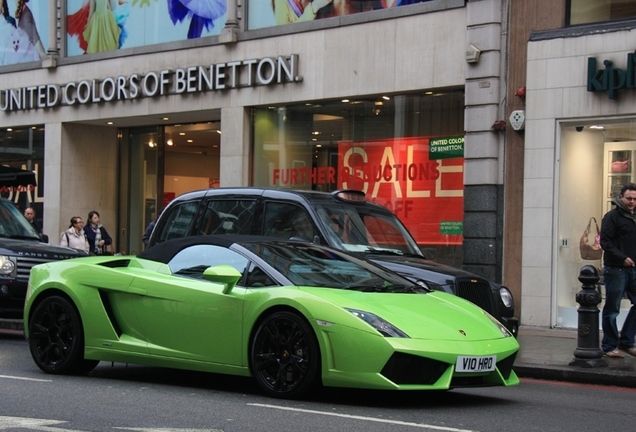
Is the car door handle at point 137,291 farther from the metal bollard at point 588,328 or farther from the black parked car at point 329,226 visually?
the metal bollard at point 588,328

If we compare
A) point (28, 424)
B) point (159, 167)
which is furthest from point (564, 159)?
point (28, 424)

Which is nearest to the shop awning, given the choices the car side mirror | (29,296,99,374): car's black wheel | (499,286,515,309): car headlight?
(29,296,99,374): car's black wheel

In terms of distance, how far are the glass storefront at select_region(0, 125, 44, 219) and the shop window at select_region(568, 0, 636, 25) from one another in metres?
14.4

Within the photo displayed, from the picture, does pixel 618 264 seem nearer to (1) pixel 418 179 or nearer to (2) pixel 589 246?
(2) pixel 589 246

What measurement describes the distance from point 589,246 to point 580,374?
6136 mm

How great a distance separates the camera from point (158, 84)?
906 inches

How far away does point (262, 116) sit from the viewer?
21750 mm

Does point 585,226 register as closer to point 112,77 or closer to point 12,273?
point 12,273

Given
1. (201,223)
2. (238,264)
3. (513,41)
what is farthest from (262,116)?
(238,264)

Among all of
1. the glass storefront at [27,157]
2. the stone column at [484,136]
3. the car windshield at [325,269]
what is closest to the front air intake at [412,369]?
the car windshield at [325,269]

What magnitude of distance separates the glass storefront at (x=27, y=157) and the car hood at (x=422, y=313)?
63.6 ft

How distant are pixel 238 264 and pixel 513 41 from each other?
10.0 m

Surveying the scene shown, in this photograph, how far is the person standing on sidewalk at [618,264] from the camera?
12234mm

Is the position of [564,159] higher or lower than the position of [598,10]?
lower
